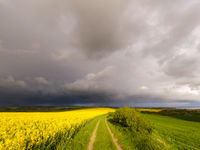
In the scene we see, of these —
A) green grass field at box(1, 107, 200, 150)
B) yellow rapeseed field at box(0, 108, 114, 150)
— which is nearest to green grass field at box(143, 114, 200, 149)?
green grass field at box(1, 107, 200, 150)

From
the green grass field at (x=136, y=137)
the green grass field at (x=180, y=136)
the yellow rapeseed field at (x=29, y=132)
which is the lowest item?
the green grass field at (x=180, y=136)

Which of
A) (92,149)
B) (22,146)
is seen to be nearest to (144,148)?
(92,149)

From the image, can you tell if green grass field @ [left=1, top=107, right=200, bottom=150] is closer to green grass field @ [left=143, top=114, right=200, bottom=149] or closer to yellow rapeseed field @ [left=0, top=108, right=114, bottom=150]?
green grass field @ [left=143, top=114, right=200, bottom=149]

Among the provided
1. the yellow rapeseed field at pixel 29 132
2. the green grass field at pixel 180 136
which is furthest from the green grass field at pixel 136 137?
the yellow rapeseed field at pixel 29 132

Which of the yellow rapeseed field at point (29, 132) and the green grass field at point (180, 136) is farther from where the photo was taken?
the green grass field at point (180, 136)

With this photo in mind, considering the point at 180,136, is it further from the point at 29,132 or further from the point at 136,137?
the point at 29,132

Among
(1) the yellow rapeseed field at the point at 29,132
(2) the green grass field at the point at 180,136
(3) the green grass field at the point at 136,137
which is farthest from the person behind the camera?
(2) the green grass field at the point at 180,136

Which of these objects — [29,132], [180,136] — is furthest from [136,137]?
[29,132]

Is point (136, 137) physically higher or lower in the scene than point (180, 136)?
higher

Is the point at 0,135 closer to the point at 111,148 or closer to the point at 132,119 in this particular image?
the point at 111,148

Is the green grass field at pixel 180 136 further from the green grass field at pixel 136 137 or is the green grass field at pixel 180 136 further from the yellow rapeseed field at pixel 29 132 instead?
the yellow rapeseed field at pixel 29 132

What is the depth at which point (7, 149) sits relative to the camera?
391 cm

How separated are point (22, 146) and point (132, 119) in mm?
16004

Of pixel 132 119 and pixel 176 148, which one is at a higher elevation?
pixel 132 119
